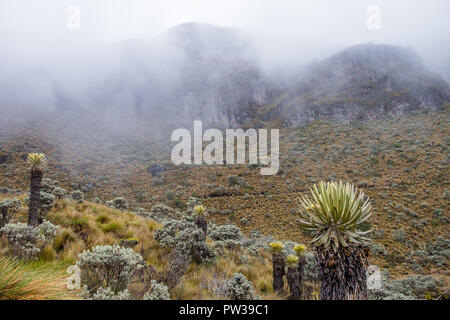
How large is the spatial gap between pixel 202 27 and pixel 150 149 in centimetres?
9374

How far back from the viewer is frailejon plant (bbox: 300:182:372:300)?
121 inches

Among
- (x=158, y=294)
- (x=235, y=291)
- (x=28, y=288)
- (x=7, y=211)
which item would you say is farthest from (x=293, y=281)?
(x=7, y=211)

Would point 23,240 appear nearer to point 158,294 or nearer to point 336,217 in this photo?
point 158,294

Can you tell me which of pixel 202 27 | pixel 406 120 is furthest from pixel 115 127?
pixel 202 27

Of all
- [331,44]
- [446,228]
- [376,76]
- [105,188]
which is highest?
[331,44]

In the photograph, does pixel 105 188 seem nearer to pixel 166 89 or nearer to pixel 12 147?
pixel 12 147

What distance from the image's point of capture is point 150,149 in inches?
1676

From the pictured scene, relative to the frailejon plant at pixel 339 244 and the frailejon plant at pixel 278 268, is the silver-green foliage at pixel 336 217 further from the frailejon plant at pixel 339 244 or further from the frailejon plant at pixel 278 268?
the frailejon plant at pixel 278 268

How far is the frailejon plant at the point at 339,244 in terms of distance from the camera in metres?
3.08

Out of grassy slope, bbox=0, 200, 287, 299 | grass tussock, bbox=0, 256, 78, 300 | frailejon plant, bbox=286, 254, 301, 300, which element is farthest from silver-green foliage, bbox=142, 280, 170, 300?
frailejon plant, bbox=286, 254, 301, 300

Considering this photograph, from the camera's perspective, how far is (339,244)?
Answer: 10.4 ft

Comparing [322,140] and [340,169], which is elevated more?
[322,140]

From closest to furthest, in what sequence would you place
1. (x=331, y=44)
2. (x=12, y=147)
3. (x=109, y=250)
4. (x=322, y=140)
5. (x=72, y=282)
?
(x=72, y=282) < (x=109, y=250) < (x=12, y=147) < (x=322, y=140) < (x=331, y=44)

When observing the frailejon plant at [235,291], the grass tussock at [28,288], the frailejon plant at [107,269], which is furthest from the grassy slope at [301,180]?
the grass tussock at [28,288]
